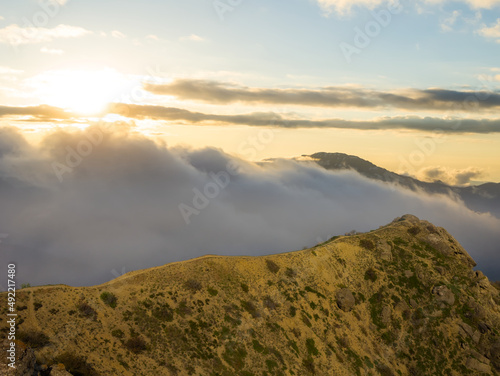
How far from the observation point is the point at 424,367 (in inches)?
4690

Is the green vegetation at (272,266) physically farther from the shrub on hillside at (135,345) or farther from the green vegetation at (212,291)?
the shrub on hillside at (135,345)

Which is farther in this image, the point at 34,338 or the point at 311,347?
the point at 311,347

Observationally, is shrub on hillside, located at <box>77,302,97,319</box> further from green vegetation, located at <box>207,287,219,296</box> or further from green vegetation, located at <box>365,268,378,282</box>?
green vegetation, located at <box>365,268,378,282</box>

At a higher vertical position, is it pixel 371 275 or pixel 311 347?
pixel 371 275

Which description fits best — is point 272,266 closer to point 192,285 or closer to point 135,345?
point 192,285

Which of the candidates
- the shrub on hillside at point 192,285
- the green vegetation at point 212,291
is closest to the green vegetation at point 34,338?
the shrub on hillside at point 192,285

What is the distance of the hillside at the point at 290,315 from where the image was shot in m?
76.2

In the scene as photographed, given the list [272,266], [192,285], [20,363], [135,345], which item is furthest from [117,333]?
[272,266]

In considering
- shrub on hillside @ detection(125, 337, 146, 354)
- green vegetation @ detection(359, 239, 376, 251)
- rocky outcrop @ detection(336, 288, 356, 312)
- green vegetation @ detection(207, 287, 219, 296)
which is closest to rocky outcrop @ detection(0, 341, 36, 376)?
shrub on hillside @ detection(125, 337, 146, 354)

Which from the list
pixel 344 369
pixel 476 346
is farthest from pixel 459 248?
pixel 344 369

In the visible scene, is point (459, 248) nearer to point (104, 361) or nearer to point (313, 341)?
point (313, 341)

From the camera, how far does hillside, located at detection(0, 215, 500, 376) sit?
76.2 m

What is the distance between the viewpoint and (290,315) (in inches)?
4358

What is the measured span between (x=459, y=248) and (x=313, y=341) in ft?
302
